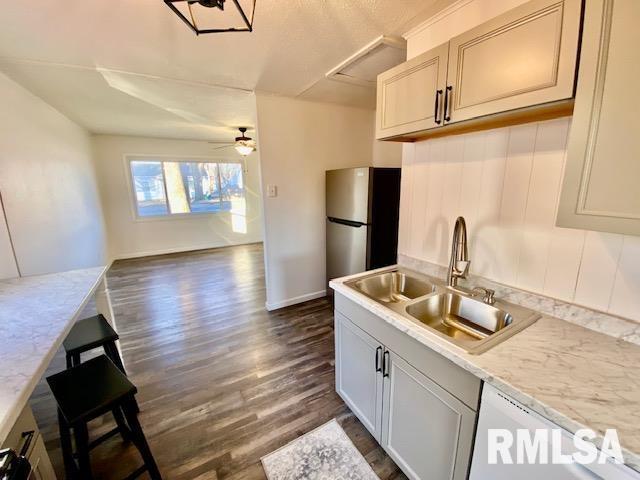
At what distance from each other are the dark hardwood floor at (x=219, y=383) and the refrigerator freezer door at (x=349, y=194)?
1.16m

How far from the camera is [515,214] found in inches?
52.7

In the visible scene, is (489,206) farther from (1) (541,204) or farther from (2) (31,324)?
(2) (31,324)

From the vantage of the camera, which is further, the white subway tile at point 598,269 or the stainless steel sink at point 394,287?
the stainless steel sink at point 394,287

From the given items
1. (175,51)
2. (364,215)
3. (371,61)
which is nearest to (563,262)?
(364,215)

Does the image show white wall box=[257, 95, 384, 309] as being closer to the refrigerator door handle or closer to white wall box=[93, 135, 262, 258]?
the refrigerator door handle

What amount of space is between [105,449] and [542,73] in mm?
2817

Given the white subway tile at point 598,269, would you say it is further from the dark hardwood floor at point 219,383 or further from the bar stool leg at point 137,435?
the bar stool leg at point 137,435

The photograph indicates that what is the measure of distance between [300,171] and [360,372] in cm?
223

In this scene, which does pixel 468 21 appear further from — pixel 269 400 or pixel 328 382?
pixel 269 400

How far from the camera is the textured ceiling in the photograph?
1.45 m

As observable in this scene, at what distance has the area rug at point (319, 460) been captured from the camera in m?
A: 1.41

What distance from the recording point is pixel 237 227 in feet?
21.3

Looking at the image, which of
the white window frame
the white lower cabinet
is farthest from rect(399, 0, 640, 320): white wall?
the white window frame

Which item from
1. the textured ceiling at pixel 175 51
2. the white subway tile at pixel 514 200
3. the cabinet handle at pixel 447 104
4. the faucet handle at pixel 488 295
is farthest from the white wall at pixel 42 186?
the white subway tile at pixel 514 200
